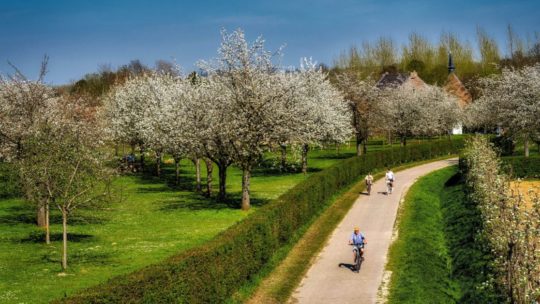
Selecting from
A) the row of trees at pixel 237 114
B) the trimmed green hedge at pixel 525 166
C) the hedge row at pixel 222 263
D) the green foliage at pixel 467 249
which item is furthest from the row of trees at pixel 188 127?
the trimmed green hedge at pixel 525 166

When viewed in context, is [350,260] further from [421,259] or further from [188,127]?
[188,127]

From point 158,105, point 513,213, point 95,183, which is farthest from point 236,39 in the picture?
point 513,213

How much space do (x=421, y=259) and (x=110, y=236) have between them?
17894 millimetres

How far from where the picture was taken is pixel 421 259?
27.2 m

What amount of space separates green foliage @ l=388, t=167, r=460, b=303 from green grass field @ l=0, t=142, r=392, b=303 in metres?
10.8

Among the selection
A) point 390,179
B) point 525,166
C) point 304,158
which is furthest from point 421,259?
point 304,158

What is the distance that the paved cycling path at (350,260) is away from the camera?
23.0 m

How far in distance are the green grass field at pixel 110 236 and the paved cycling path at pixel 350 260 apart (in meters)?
7.24

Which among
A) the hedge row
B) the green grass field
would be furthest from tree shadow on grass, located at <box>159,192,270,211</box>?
the hedge row

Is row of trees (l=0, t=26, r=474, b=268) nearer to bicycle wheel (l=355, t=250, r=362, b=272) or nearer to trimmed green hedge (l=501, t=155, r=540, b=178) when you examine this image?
bicycle wheel (l=355, t=250, r=362, b=272)

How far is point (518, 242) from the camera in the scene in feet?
56.7

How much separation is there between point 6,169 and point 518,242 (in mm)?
27529

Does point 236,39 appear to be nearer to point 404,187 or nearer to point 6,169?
point 6,169

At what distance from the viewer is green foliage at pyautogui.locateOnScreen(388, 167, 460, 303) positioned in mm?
22797
